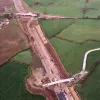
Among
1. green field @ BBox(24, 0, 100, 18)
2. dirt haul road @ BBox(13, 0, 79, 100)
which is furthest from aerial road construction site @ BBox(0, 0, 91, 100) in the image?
green field @ BBox(24, 0, 100, 18)

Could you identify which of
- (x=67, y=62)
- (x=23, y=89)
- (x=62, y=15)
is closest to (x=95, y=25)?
(x=62, y=15)

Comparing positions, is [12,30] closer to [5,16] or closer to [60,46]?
[5,16]

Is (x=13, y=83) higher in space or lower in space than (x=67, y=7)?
lower

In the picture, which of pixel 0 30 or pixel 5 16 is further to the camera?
pixel 5 16

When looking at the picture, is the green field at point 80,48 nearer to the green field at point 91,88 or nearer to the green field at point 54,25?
the green field at point 91,88

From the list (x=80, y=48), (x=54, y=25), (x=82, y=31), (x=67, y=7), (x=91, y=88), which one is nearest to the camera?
(x=91, y=88)

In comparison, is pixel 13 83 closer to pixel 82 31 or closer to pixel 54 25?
pixel 82 31

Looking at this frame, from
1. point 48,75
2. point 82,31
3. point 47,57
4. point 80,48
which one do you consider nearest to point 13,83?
point 48,75
